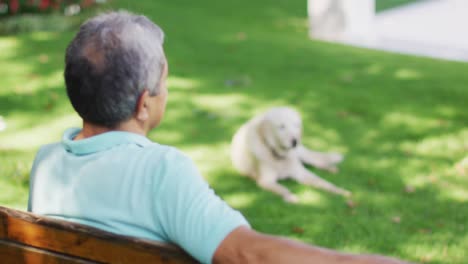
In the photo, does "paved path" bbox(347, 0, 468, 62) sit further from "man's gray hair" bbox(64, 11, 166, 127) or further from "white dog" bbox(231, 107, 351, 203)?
"man's gray hair" bbox(64, 11, 166, 127)

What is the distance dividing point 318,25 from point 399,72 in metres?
3.23

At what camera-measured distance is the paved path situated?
11.2m

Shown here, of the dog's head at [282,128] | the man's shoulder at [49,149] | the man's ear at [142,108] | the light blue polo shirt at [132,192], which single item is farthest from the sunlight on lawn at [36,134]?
→ the man's ear at [142,108]

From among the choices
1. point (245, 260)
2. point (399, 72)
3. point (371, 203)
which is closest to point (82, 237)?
point (245, 260)

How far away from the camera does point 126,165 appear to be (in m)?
1.82

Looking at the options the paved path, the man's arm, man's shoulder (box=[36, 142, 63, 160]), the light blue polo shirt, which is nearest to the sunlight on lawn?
man's shoulder (box=[36, 142, 63, 160])

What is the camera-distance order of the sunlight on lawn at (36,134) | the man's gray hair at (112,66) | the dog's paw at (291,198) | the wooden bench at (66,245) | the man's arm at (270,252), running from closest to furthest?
the man's arm at (270,252), the wooden bench at (66,245), the man's gray hair at (112,66), the dog's paw at (291,198), the sunlight on lawn at (36,134)

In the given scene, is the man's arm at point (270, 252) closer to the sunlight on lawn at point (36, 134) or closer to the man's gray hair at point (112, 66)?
the man's gray hair at point (112, 66)

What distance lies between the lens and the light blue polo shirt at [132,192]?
5.24 ft

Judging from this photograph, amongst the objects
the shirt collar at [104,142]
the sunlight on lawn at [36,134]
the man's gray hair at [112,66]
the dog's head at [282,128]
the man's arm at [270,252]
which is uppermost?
the man's gray hair at [112,66]

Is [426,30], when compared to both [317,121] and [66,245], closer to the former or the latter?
[317,121]

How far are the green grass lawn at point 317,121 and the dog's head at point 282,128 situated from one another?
43cm

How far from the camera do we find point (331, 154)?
20.1 feet

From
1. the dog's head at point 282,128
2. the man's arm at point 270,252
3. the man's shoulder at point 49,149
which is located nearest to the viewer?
the man's arm at point 270,252
